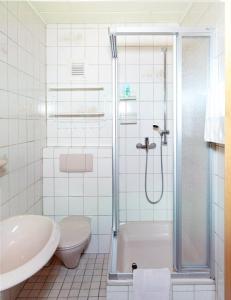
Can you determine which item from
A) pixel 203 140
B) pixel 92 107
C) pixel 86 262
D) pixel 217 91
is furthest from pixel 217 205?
pixel 92 107

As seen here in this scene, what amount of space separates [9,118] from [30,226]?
2.87 feet

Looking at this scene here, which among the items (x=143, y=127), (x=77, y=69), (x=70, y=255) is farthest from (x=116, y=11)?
(x=70, y=255)

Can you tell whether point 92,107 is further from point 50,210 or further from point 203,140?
point 203,140

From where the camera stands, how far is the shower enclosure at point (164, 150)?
6.01ft

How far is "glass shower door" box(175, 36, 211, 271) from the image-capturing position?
183cm

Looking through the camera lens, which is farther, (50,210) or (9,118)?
(50,210)

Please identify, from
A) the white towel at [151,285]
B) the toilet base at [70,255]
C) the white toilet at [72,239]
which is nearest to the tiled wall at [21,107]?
the white toilet at [72,239]

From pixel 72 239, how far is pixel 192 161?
4.03 ft

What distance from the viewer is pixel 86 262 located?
2645 mm

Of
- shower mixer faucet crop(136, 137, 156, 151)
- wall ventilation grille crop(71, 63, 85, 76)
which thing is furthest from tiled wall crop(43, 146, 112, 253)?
wall ventilation grille crop(71, 63, 85, 76)

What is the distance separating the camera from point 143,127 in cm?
291

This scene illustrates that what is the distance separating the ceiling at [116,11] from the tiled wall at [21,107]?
172mm

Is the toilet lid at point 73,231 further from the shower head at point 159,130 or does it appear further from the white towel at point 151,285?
the shower head at point 159,130

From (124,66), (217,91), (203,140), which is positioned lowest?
(203,140)
